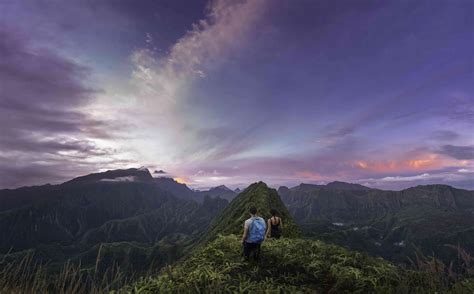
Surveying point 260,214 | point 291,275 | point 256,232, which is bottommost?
point 291,275

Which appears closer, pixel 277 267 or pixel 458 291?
pixel 458 291

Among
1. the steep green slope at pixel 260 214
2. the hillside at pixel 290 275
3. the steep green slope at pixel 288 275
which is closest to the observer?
the hillside at pixel 290 275

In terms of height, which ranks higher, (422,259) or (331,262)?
(422,259)

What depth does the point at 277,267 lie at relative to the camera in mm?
11289

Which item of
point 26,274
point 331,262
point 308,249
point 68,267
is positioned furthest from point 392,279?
point 26,274

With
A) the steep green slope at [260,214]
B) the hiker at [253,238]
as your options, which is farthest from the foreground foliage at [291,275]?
the steep green slope at [260,214]

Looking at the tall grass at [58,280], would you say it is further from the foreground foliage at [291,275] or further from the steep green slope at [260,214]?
the steep green slope at [260,214]

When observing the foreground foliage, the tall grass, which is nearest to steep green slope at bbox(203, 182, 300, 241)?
the foreground foliage

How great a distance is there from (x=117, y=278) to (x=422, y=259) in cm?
652

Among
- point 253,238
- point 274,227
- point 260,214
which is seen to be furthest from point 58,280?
point 260,214

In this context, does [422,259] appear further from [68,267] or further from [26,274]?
[26,274]

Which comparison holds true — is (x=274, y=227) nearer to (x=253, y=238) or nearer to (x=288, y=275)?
(x=253, y=238)

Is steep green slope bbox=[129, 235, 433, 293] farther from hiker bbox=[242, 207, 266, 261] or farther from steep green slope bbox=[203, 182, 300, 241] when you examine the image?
steep green slope bbox=[203, 182, 300, 241]

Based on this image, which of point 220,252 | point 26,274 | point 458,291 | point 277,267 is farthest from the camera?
point 220,252
